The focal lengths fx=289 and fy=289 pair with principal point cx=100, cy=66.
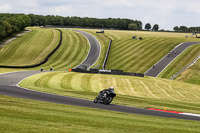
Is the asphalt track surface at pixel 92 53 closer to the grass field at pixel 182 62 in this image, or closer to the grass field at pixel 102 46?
the grass field at pixel 102 46

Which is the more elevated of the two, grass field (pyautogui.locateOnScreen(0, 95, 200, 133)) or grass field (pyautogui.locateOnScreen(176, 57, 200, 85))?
grass field (pyautogui.locateOnScreen(0, 95, 200, 133))

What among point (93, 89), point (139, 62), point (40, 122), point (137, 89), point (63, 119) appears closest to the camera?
point (40, 122)

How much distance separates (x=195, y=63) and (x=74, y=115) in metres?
68.2

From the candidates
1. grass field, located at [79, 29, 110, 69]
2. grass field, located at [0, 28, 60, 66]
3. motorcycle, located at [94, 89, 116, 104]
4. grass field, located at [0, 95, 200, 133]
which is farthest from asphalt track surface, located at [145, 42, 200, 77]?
grass field, located at [0, 95, 200, 133]

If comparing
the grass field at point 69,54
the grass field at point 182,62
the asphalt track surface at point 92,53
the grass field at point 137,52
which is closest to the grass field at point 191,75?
the grass field at point 182,62

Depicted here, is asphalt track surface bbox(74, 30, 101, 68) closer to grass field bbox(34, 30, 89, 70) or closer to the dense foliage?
grass field bbox(34, 30, 89, 70)

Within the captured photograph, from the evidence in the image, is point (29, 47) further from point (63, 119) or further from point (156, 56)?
point (63, 119)

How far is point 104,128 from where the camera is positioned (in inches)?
592

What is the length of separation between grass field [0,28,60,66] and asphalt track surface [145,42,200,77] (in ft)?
118

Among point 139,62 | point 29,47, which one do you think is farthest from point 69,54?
point 139,62

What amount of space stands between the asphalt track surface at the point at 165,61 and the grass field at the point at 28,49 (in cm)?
3590

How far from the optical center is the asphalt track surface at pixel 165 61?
7929 centimetres

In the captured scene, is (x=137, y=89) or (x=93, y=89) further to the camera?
(x=137, y=89)

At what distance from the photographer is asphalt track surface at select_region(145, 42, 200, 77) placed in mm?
79294
